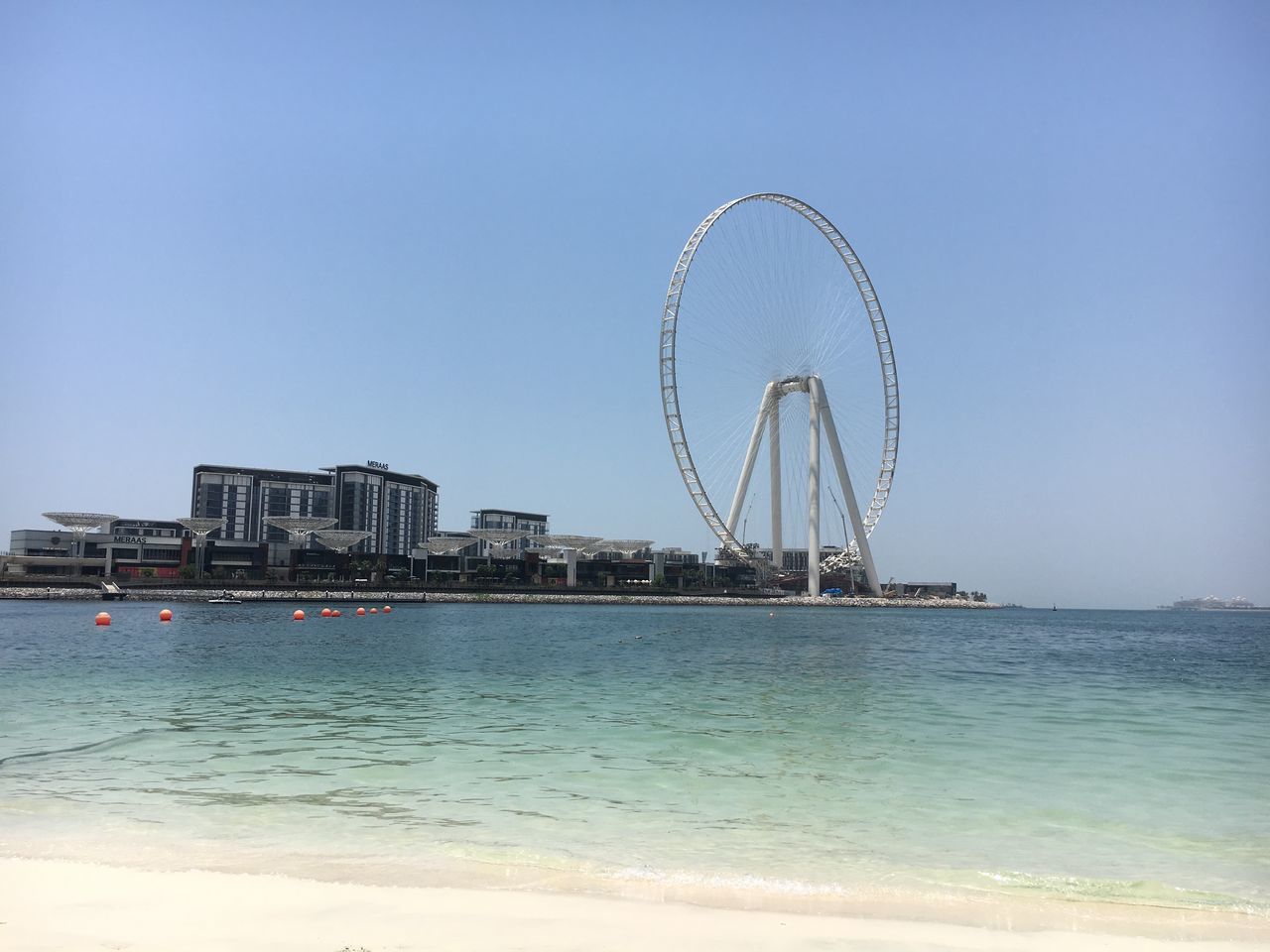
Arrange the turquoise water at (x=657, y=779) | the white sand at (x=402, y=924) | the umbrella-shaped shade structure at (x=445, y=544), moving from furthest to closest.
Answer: the umbrella-shaped shade structure at (x=445, y=544) < the turquoise water at (x=657, y=779) < the white sand at (x=402, y=924)

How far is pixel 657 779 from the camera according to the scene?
13.3 metres

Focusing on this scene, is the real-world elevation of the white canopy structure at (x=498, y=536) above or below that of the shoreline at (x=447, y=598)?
above

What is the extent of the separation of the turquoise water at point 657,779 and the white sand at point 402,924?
31.9 inches

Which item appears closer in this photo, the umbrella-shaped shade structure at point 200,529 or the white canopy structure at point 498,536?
the umbrella-shaped shade structure at point 200,529

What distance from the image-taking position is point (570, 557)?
15500 cm

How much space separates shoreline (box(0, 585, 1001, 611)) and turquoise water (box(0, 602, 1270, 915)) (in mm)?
90396

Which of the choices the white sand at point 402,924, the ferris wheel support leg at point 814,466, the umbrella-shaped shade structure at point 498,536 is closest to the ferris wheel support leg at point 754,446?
the ferris wheel support leg at point 814,466

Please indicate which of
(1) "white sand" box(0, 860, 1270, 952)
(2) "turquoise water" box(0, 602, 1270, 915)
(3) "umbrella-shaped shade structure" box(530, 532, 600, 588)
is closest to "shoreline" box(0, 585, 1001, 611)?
(3) "umbrella-shaped shade structure" box(530, 532, 600, 588)

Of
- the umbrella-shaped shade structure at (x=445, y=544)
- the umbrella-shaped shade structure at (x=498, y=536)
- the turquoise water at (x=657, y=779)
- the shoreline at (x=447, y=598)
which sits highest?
the umbrella-shaped shade structure at (x=498, y=536)

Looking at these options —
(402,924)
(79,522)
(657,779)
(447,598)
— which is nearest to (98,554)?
A: (79,522)

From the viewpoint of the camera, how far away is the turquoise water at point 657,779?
29.7 feet

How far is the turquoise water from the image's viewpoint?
906 cm

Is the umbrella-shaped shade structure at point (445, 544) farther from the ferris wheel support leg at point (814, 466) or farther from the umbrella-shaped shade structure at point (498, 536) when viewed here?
the ferris wheel support leg at point (814, 466)

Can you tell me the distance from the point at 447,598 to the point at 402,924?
125m
